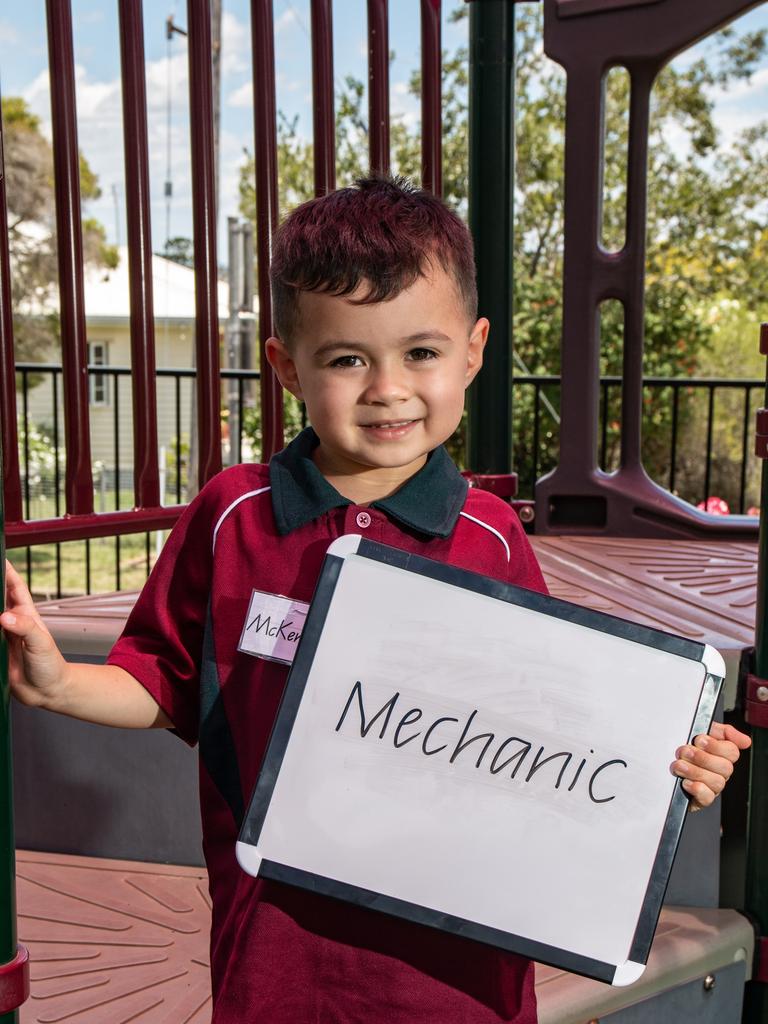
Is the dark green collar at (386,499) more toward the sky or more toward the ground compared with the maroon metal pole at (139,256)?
more toward the ground

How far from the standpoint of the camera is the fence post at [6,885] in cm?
96

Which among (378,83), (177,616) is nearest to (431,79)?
(378,83)

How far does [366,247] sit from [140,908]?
1156 millimetres

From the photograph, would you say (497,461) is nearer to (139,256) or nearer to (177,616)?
(139,256)

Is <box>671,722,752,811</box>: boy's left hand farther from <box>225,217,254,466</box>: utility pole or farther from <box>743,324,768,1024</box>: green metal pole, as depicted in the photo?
<box>225,217,254,466</box>: utility pole

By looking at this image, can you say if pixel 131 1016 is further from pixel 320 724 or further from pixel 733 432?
pixel 733 432

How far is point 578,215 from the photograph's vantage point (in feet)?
9.89

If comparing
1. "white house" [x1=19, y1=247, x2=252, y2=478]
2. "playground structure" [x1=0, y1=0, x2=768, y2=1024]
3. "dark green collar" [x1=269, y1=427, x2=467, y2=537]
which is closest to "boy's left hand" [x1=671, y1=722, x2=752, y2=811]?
"dark green collar" [x1=269, y1=427, x2=467, y2=537]

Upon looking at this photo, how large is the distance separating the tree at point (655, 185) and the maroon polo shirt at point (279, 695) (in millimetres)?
12228

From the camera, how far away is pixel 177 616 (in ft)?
3.99

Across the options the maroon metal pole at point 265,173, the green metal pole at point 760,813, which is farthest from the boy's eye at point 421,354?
the maroon metal pole at point 265,173

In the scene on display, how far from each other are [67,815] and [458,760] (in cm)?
106

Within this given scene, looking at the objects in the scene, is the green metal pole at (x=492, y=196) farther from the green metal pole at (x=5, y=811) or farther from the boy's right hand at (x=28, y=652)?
the green metal pole at (x=5, y=811)

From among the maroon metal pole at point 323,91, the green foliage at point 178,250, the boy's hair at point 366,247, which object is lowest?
the boy's hair at point 366,247
